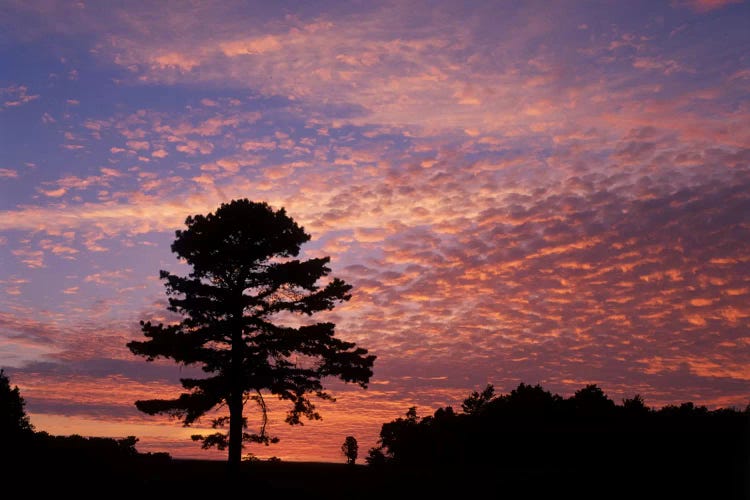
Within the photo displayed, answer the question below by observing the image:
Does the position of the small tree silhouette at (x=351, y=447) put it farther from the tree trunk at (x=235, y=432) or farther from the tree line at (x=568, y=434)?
the tree trunk at (x=235, y=432)

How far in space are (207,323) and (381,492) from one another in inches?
444

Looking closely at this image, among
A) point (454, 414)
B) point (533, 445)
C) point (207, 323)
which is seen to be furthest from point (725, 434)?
point (454, 414)

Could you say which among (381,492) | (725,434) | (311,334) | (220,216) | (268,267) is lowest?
(381,492)

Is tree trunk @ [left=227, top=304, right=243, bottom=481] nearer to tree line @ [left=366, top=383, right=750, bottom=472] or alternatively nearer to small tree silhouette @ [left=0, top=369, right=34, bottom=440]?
tree line @ [left=366, top=383, right=750, bottom=472]

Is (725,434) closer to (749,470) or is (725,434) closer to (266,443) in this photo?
(749,470)

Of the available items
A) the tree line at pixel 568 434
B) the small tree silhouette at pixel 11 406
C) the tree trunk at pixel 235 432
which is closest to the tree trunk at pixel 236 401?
the tree trunk at pixel 235 432

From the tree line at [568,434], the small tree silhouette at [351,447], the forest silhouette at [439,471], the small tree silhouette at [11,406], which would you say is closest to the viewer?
the forest silhouette at [439,471]

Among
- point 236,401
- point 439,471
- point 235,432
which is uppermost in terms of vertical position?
point 236,401

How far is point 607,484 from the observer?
25812 mm

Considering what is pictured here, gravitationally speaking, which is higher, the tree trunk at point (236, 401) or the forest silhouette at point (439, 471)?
the tree trunk at point (236, 401)

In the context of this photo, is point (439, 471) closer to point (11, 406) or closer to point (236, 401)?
point (236, 401)

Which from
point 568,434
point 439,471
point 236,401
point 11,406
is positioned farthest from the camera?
point 11,406

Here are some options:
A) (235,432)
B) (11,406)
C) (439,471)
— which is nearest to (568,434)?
(439,471)

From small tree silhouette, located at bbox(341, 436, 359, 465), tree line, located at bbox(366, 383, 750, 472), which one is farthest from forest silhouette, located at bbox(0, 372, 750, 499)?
small tree silhouette, located at bbox(341, 436, 359, 465)
